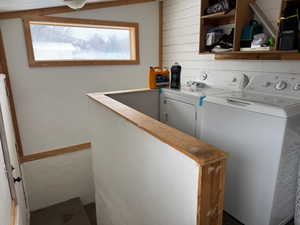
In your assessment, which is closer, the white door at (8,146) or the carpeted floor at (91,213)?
the white door at (8,146)

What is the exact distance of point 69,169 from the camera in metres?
3.43

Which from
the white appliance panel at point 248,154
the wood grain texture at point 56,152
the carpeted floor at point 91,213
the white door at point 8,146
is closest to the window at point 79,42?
the white door at point 8,146

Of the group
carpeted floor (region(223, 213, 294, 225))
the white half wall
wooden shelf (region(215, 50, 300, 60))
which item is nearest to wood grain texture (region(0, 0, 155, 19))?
the white half wall

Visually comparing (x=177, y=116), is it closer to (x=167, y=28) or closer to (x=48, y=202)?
(x=167, y=28)

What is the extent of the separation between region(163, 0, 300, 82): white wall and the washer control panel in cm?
19

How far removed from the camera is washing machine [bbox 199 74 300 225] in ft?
4.17

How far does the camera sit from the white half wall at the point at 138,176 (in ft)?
2.86

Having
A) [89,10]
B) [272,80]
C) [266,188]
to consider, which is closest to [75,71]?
[89,10]

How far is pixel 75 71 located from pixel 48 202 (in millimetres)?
2191

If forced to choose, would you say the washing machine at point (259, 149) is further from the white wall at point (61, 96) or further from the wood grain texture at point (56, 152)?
the wood grain texture at point (56, 152)

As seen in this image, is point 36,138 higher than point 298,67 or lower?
lower

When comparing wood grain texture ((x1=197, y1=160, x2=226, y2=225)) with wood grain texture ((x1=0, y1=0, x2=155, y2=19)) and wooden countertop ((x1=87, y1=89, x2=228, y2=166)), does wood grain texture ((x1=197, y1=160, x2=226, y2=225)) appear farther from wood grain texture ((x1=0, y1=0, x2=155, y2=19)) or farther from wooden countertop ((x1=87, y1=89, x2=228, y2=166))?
wood grain texture ((x1=0, y1=0, x2=155, y2=19))

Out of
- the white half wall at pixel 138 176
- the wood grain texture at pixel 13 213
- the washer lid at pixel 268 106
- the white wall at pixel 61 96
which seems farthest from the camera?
the white wall at pixel 61 96

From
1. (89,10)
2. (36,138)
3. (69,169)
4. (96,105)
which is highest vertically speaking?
(89,10)
